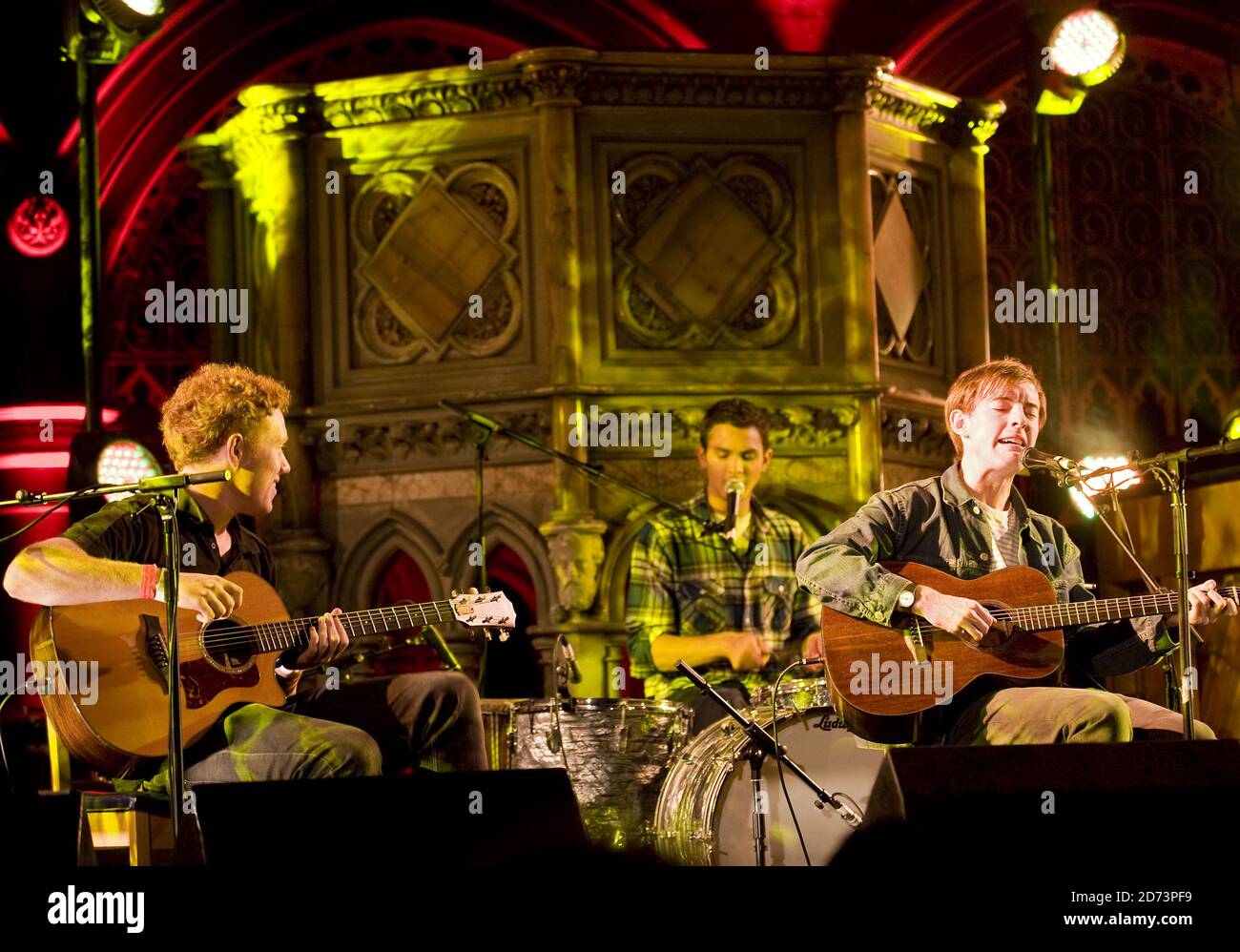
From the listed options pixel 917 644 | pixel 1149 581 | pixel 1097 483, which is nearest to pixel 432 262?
pixel 1097 483

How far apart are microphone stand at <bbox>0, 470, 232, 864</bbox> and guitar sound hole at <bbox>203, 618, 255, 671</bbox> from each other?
183mm

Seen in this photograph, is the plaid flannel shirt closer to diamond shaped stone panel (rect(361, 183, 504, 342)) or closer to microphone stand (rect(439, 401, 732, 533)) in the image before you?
microphone stand (rect(439, 401, 732, 533))

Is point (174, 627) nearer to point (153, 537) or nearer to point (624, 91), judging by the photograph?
point (153, 537)

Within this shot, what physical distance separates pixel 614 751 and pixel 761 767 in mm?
834

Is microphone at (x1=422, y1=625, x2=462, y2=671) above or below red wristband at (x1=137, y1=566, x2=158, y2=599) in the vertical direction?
below

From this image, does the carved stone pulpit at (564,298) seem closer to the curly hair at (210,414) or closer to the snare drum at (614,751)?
the snare drum at (614,751)

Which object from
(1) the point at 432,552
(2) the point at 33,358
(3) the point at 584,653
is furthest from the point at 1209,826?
(2) the point at 33,358

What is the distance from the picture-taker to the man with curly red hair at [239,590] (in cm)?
468

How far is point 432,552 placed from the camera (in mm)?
8414

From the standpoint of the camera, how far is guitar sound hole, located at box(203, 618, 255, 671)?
16.1 feet

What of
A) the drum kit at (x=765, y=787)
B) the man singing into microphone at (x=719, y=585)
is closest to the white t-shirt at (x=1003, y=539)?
the drum kit at (x=765, y=787)

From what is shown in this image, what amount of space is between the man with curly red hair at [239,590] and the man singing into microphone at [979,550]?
1.21 metres

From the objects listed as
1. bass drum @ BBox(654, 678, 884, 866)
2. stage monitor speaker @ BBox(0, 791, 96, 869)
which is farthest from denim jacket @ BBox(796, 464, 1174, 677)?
stage monitor speaker @ BBox(0, 791, 96, 869)
